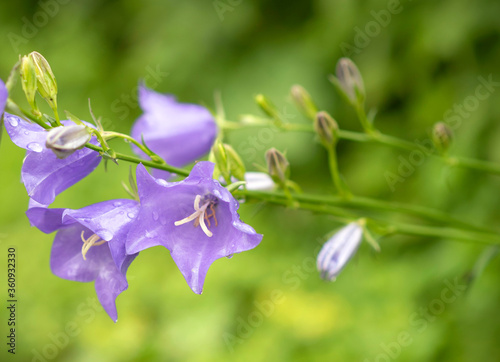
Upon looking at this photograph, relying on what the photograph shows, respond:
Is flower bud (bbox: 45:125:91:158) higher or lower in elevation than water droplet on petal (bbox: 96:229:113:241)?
higher

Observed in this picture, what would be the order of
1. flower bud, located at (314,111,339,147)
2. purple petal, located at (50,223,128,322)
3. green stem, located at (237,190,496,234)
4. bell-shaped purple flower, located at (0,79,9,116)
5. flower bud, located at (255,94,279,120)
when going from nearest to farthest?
1. bell-shaped purple flower, located at (0,79,9,116)
2. purple petal, located at (50,223,128,322)
3. green stem, located at (237,190,496,234)
4. flower bud, located at (314,111,339,147)
5. flower bud, located at (255,94,279,120)

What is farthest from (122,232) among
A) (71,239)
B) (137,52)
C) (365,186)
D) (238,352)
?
(137,52)

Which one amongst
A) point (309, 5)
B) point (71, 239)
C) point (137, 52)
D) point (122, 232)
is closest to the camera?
point (122, 232)

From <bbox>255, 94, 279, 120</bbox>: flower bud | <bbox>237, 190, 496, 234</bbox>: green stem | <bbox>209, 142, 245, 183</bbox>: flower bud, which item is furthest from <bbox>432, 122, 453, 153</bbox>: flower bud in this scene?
<bbox>209, 142, 245, 183</bbox>: flower bud

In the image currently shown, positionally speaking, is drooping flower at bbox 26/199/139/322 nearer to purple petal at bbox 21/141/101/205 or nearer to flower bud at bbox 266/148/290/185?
purple petal at bbox 21/141/101/205

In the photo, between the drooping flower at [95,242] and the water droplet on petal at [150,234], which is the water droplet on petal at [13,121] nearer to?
the drooping flower at [95,242]

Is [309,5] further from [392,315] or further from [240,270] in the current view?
[392,315]
